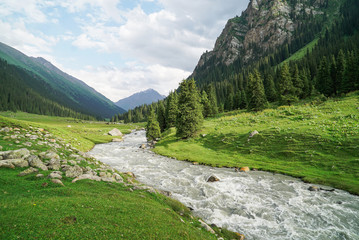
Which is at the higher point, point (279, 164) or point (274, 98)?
point (274, 98)

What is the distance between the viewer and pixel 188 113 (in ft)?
161

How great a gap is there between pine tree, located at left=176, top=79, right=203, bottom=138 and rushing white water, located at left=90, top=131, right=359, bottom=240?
2432cm

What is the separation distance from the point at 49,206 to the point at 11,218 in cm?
153

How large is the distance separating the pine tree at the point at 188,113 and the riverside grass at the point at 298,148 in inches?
138

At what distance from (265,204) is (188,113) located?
115ft

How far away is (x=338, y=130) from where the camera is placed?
3042 centimetres

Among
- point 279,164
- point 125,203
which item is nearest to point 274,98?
point 279,164

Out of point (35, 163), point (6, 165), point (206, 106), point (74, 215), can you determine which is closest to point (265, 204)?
point (74, 215)

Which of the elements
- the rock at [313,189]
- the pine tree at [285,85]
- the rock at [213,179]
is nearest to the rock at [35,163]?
the rock at [213,179]

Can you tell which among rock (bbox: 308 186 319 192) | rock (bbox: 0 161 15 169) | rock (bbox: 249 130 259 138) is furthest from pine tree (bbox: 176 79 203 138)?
rock (bbox: 0 161 15 169)

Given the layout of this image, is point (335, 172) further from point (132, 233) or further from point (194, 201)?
point (132, 233)

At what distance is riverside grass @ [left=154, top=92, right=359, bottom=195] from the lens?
2259cm

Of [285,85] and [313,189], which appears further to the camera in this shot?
[285,85]

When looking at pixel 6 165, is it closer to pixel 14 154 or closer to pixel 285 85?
pixel 14 154
